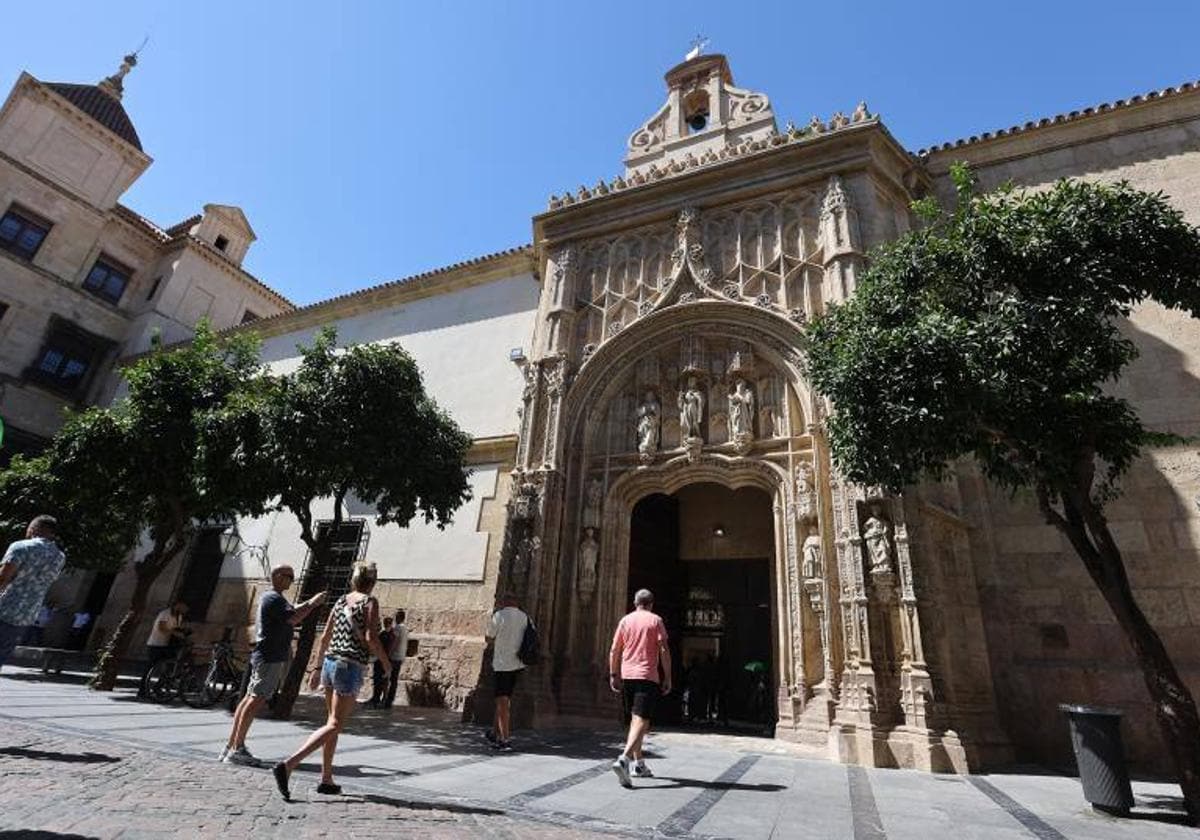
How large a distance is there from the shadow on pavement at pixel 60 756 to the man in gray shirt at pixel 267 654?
0.84 metres

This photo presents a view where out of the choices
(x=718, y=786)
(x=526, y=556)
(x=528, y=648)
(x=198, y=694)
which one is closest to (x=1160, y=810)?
(x=718, y=786)

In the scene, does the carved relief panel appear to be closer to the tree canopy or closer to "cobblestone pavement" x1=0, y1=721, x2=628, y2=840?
the tree canopy

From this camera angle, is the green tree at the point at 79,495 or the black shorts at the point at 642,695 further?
the green tree at the point at 79,495

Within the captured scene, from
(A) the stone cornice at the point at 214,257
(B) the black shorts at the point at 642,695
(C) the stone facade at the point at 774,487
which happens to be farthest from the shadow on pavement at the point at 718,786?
(A) the stone cornice at the point at 214,257

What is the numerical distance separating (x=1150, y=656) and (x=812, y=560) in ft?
13.1

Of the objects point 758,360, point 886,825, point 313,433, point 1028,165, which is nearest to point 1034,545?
point 758,360

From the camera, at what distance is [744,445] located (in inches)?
427

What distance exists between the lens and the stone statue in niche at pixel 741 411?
1100cm

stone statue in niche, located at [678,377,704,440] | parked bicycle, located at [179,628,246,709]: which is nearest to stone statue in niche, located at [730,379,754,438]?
stone statue in niche, located at [678,377,704,440]

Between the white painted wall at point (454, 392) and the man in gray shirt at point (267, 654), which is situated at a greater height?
the white painted wall at point (454, 392)

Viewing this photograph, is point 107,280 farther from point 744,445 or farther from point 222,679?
point 744,445

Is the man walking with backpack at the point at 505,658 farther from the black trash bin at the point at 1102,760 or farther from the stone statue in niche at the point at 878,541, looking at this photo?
the black trash bin at the point at 1102,760

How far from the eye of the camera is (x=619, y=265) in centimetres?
1367

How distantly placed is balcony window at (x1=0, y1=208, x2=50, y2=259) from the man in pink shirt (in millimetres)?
28080
